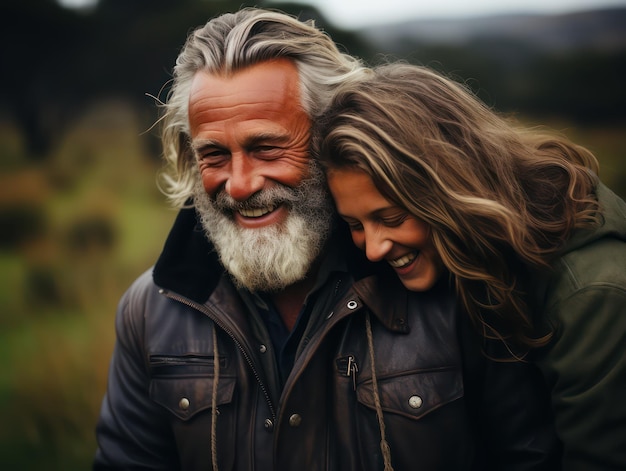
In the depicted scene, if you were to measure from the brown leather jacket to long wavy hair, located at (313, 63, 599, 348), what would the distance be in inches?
8.3

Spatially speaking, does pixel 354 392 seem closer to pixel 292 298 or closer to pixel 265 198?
pixel 292 298

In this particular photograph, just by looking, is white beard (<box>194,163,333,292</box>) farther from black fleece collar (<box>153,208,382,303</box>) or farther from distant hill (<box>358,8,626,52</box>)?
distant hill (<box>358,8,626,52</box>)

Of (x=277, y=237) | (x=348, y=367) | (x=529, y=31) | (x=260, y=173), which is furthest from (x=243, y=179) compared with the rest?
(x=529, y=31)

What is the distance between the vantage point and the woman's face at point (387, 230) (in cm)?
213

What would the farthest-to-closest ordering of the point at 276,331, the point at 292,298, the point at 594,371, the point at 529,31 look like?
the point at 529,31, the point at 292,298, the point at 276,331, the point at 594,371

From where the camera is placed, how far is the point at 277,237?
245 centimetres

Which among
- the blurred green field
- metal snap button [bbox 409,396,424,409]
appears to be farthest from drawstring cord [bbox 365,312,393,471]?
the blurred green field

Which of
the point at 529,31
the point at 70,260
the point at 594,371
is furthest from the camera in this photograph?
the point at 70,260

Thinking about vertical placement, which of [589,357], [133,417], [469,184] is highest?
[469,184]

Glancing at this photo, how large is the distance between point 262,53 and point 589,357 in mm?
1621

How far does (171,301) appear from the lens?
2551mm

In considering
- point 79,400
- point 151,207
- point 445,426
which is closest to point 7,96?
point 151,207

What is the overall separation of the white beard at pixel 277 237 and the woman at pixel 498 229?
229mm

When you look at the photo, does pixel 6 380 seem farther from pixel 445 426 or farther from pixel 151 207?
pixel 445 426
